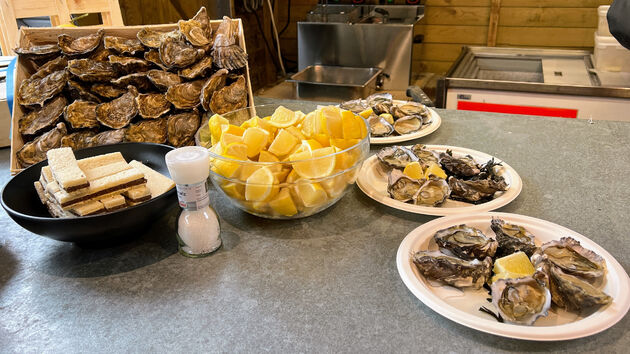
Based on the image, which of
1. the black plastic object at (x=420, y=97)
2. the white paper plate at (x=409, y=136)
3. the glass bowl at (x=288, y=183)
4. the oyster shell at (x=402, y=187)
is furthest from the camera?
the black plastic object at (x=420, y=97)

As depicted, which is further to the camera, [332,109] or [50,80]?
[50,80]

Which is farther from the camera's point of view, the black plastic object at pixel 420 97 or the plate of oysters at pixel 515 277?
the black plastic object at pixel 420 97

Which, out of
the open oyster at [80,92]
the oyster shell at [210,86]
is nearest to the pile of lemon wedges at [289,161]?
the oyster shell at [210,86]

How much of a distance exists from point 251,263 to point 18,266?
43 cm

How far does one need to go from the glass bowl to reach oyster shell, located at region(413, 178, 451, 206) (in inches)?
5.7

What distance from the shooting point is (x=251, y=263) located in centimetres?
80

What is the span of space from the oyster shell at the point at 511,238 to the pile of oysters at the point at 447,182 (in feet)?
0.45

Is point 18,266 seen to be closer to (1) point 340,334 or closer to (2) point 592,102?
(1) point 340,334

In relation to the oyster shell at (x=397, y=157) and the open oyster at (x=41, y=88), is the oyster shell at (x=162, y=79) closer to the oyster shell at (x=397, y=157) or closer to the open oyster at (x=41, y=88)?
the open oyster at (x=41, y=88)

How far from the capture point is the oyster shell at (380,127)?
1.30 m

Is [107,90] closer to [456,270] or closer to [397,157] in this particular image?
[397,157]

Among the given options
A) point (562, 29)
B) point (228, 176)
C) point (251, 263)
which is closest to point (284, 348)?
point (251, 263)

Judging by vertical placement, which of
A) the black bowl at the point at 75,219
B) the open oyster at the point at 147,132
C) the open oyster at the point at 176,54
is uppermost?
the open oyster at the point at 176,54

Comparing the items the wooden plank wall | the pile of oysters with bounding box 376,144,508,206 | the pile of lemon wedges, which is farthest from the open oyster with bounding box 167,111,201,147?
the wooden plank wall
